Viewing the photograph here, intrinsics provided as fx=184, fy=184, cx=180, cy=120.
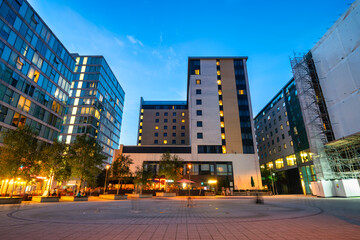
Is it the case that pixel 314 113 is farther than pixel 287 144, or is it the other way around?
pixel 287 144

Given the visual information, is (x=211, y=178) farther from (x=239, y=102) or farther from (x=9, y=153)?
(x=9, y=153)

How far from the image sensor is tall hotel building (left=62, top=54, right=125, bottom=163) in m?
64.8

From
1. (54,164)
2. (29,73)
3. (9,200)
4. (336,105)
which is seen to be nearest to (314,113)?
(336,105)

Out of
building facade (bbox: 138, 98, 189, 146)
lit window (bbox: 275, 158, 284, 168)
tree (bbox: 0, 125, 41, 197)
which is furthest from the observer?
building facade (bbox: 138, 98, 189, 146)

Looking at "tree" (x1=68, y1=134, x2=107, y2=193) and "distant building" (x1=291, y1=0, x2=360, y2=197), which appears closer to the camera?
"distant building" (x1=291, y1=0, x2=360, y2=197)

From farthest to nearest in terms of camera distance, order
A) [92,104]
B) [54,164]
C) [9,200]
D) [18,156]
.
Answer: [92,104] → [54,164] → [18,156] → [9,200]

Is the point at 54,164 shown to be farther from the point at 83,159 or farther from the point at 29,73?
the point at 29,73

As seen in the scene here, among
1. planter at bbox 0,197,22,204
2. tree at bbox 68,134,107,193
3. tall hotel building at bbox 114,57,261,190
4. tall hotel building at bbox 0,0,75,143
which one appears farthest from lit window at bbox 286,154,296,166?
planter at bbox 0,197,22,204

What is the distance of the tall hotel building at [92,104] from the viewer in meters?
64.8

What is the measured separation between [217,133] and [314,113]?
1085 inches

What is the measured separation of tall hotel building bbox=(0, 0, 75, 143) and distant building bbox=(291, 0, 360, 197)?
46.9 metres

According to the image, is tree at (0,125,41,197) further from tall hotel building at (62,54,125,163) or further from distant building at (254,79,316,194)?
distant building at (254,79,316,194)


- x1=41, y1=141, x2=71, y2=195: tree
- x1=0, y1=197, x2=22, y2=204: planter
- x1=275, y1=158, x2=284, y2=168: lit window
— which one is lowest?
x1=0, y1=197, x2=22, y2=204: planter

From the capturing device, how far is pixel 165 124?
261 feet
